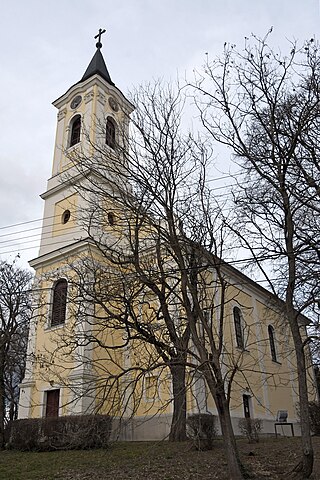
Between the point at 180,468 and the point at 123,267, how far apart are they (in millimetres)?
5403

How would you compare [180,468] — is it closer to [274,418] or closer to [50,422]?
[50,422]

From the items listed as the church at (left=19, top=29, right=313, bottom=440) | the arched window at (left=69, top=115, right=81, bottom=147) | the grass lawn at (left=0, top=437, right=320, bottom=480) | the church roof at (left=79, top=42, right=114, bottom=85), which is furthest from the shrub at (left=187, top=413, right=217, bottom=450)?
the church roof at (left=79, top=42, right=114, bottom=85)

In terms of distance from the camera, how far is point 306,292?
42.4ft

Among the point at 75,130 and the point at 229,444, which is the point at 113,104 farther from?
the point at 229,444

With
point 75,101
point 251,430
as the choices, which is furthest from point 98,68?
point 251,430

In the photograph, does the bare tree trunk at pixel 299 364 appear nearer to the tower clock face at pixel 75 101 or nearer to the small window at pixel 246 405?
the small window at pixel 246 405

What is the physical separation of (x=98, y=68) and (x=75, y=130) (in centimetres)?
553

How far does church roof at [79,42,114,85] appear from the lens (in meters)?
31.1

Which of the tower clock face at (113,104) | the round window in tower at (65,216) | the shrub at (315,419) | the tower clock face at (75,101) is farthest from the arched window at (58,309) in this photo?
the shrub at (315,419)

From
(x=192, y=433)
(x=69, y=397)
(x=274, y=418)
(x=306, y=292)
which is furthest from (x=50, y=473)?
(x=274, y=418)

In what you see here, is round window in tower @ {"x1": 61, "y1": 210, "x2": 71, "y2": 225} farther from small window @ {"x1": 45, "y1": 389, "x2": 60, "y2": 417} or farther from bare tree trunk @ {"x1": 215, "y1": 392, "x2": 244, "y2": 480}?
bare tree trunk @ {"x1": 215, "y1": 392, "x2": 244, "y2": 480}

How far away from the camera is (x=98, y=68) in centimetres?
3231

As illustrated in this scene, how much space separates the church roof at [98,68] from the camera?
3112 cm

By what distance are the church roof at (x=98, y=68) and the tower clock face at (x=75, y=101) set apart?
4.20ft
